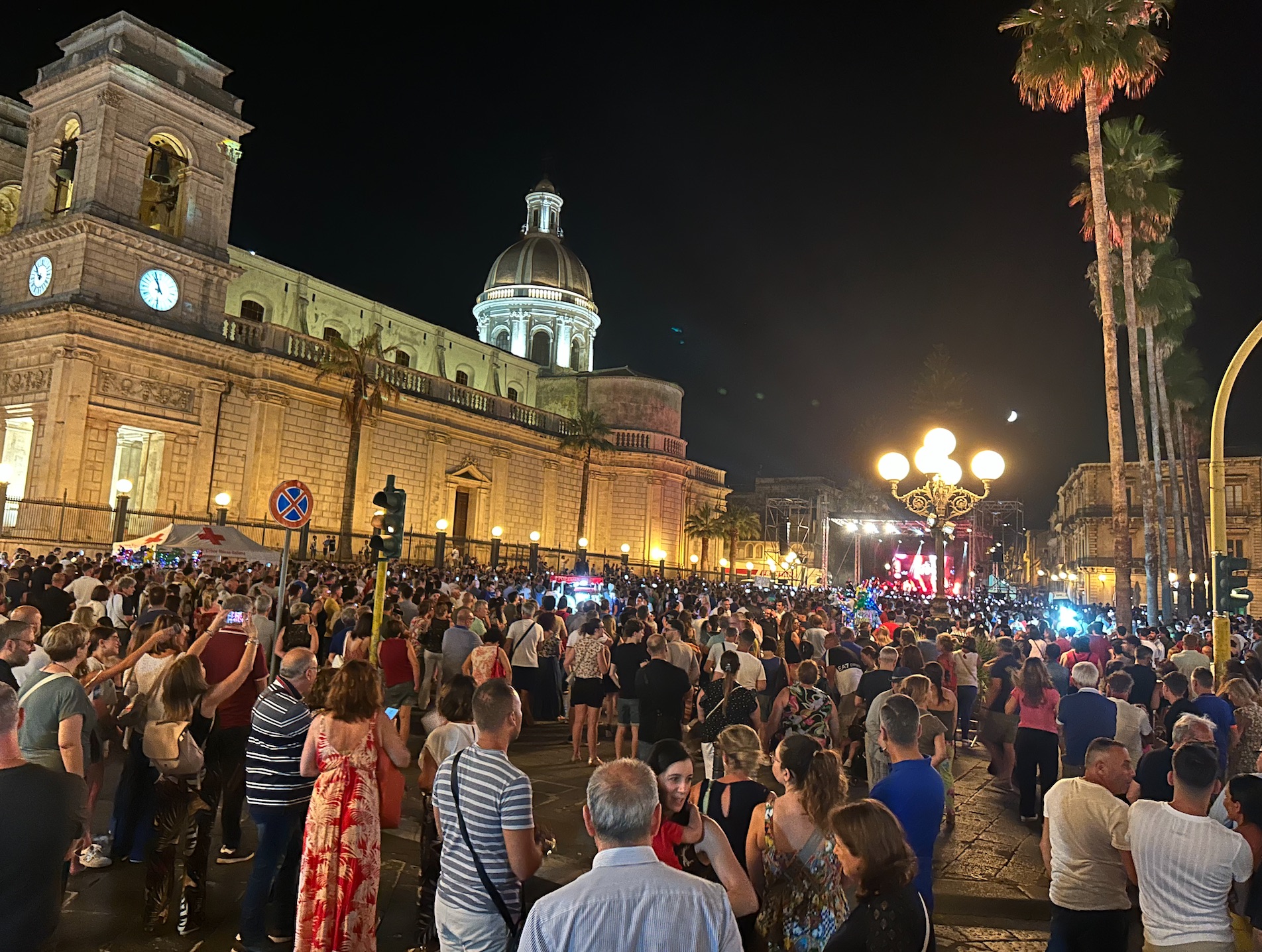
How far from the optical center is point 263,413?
3020 cm

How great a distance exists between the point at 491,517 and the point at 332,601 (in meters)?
28.8

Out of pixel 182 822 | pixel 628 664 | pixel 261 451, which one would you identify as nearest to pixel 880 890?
pixel 182 822

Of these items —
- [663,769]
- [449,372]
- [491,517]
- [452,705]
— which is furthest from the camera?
[449,372]

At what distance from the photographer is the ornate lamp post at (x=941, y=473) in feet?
37.9

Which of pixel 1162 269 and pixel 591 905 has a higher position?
pixel 1162 269

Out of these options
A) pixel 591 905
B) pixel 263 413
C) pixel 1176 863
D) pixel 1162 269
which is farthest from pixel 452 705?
pixel 1162 269

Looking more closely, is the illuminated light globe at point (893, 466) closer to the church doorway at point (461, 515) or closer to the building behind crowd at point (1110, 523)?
the church doorway at point (461, 515)

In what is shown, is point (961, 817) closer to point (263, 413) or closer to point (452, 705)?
point (452, 705)

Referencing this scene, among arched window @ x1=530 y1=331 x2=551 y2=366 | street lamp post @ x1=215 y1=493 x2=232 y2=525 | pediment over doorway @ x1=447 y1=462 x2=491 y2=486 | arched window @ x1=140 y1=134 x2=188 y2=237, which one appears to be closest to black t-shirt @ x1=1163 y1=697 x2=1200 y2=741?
street lamp post @ x1=215 y1=493 x2=232 y2=525

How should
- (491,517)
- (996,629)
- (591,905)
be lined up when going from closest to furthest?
1. (591,905)
2. (996,629)
3. (491,517)

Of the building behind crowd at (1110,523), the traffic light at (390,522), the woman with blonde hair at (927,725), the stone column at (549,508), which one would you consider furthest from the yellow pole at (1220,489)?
the building behind crowd at (1110,523)

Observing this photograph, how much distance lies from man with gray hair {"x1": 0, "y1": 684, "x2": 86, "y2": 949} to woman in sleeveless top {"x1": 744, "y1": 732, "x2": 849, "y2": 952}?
2804 millimetres

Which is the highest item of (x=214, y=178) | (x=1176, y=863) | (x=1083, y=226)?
(x=214, y=178)

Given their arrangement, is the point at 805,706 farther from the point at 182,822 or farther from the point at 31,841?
the point at 31,841
